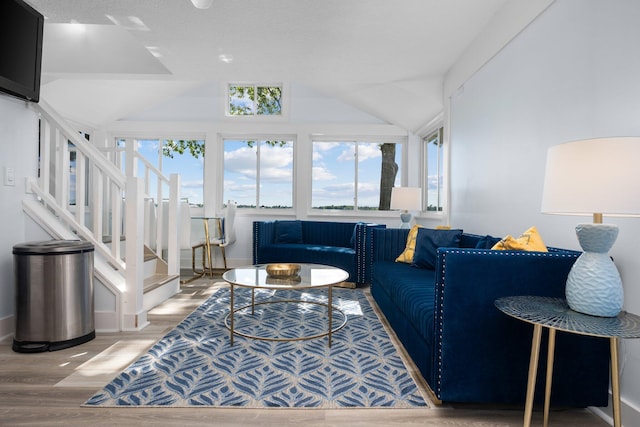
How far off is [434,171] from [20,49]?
15.4 ft

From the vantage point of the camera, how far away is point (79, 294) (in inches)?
103

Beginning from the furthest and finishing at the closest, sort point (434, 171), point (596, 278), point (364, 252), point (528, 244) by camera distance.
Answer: point (434, 171) < point (364, 252) < point (528, 244) < point (596, 278)

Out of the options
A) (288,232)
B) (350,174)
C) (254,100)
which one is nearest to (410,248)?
(288,232)

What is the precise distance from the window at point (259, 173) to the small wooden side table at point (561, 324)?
4929mm

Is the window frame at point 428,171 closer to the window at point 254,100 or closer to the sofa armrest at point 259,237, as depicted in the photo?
the sofa armrest at point 259,237

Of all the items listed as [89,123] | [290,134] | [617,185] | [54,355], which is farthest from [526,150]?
[89,123]

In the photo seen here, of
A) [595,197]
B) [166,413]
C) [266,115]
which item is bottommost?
[166,413]

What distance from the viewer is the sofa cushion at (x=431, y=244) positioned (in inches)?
132

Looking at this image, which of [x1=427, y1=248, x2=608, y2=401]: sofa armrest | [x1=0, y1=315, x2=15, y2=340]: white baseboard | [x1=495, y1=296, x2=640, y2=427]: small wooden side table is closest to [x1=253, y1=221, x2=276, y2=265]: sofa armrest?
[x1=0, y1=315, x2=15, y2=340]: white baseboard

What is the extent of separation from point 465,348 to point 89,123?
20.3 ft

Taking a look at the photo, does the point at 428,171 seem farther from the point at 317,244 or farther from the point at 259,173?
the point at 259,173

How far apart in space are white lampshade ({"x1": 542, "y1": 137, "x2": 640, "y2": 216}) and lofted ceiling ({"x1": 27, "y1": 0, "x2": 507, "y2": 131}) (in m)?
1.89

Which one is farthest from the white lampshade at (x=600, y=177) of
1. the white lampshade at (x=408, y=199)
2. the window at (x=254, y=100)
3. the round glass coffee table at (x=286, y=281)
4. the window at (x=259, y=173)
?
the window at (x=254, y=100)

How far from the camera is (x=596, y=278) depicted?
4.77 feet
